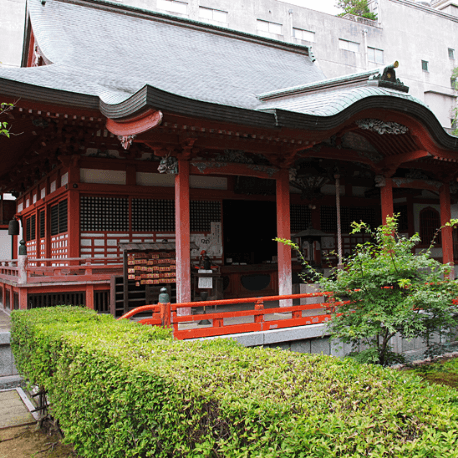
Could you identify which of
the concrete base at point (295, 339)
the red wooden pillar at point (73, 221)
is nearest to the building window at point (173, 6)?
the red wooden pillar at point (73, 221)

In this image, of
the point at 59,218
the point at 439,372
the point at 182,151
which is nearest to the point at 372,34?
the point at 59,218

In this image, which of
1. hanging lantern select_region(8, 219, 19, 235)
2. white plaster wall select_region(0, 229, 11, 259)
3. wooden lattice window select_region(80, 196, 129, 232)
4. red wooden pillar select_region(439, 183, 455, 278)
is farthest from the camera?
white plaster wall select_region(0, 229, 11, 259)

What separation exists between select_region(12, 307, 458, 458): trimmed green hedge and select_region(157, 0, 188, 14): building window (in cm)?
2876

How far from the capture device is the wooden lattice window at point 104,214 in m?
10.7

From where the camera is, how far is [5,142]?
10.3 m

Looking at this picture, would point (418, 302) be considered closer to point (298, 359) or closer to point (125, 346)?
point (298, 359)

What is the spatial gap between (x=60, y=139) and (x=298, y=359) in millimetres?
8282

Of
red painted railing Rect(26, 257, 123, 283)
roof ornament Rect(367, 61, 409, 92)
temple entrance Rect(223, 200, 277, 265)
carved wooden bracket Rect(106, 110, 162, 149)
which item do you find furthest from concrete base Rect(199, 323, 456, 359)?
roof ornament Rect(367, 61, 409, 92)

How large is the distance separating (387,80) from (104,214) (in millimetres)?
7504

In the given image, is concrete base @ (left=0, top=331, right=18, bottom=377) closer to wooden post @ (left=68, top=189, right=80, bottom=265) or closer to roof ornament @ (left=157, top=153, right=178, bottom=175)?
wooden post @ (left=68, top=189, right=80, bottom=265)

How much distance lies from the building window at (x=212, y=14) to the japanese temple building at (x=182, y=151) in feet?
50.6

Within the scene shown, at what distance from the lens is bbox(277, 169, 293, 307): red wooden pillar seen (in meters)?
9.64

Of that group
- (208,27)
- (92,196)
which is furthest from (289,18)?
(92,196)

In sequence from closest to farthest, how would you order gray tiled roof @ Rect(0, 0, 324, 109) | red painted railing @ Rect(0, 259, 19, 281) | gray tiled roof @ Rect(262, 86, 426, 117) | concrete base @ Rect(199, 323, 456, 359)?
concrete base @ Rect(199, 323, 456, 359) → gray tiled roof @ Rect(262, 86, 426, 117) → gray tiled roof @ Rect(0, 0, 324, 109) → red painted railing @ Rect(0, 259, 19, 281)
